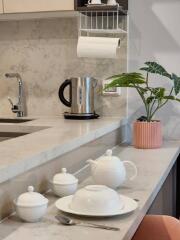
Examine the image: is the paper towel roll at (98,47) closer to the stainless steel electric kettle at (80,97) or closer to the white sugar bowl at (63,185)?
the stainless steel electric kettle at (80,97)

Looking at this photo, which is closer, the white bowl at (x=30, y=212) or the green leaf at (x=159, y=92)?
the white bowl at (x=30, y=212)

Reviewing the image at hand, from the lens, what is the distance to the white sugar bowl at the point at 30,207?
1.31 meters

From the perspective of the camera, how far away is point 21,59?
2998 mm

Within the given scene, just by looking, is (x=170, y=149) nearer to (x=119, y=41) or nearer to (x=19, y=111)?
(x=119, y=41)

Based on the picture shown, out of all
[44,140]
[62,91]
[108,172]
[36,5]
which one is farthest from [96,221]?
[36,5]

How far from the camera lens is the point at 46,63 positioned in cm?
295

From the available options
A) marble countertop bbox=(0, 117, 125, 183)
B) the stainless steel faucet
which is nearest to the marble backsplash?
the stainless steel faucet

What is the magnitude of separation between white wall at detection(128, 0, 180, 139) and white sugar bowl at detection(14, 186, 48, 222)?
1.63 m

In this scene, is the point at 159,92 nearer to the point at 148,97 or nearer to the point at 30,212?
the point at 148,97

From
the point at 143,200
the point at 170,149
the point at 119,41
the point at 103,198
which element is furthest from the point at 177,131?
the point at 103,198

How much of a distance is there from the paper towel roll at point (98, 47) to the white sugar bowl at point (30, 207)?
1.41 metres

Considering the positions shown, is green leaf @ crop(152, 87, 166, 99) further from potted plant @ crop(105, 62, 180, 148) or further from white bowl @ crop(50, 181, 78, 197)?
white bowl @ crop(50, 181, 78, 197)

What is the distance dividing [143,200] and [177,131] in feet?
4.47

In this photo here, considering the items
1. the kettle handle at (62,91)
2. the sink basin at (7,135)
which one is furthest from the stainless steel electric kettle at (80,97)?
the sink basin at (7,135)
